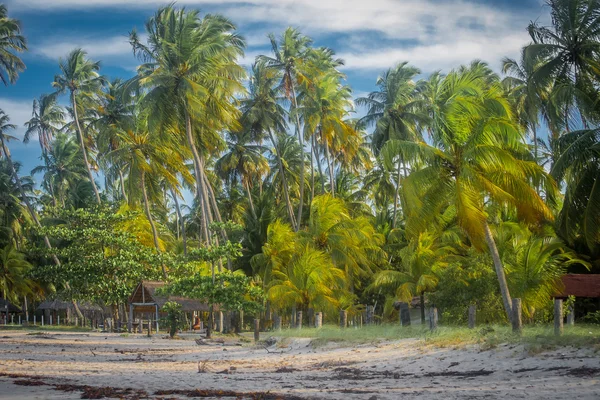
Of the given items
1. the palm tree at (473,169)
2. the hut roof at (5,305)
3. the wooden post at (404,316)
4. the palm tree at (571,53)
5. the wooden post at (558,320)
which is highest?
the palm tree at (571,53)

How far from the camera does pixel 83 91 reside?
4194cm

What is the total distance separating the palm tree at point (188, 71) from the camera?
30.2m

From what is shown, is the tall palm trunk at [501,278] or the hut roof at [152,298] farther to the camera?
the hut roof at [152,298]

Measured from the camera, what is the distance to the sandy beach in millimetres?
10188

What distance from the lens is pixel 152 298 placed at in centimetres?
3700

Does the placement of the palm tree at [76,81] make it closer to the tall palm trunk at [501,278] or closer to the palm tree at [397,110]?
the palm tree at [397,110]

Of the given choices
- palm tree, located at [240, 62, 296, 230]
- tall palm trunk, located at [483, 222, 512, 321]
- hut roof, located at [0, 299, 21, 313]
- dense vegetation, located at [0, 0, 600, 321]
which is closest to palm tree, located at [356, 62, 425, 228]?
dense vegetation, located at [0, 0, 600, 321]

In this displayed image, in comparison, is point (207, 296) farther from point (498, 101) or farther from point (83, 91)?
point (83, 91)

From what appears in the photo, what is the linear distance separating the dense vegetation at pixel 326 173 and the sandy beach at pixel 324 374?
4.25 m

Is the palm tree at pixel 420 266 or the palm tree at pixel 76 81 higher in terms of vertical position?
the palm tree at pixel 76 81

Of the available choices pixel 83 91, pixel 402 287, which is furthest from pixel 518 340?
pixel 83 91

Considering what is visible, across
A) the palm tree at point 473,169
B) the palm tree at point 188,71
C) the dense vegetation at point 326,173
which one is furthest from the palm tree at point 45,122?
the palm tree at point 473,169

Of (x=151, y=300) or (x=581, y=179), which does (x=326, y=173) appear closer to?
(x=151, y=300)

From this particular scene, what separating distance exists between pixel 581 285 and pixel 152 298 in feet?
79.7
